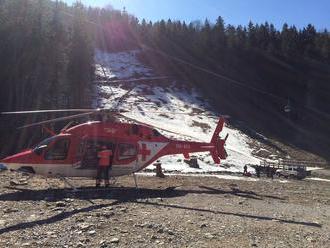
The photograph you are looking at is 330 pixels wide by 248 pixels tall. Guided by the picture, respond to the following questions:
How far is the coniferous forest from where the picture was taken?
42344mm

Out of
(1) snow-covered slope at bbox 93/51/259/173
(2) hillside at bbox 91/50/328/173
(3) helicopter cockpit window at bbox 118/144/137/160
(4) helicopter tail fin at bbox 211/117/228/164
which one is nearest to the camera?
(3) helicopter cockpit window at bbox 118/144/137/160

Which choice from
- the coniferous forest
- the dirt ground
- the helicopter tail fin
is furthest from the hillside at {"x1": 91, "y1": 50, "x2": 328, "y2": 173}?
the dirt ground

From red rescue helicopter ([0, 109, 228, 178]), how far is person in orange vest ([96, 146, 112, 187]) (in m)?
0.26

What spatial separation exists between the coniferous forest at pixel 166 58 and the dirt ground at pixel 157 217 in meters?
22.2

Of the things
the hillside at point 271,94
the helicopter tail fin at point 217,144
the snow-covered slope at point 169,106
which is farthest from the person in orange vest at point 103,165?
the hillside at point 271,94

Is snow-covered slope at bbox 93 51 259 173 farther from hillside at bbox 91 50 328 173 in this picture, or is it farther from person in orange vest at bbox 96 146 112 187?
person in orange vest at bbox 96 146 112 187

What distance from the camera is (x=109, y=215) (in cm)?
1224

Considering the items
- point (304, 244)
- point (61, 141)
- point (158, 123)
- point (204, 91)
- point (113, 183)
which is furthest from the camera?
point (204, 91)

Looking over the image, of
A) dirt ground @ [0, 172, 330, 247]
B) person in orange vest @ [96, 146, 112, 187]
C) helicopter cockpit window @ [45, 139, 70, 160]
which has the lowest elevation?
dirt ground @ [0, 172, 330, 247]

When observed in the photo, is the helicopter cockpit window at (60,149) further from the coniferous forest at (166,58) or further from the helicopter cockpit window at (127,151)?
the coniferous forest at (166,58)

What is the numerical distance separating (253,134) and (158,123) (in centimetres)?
1278

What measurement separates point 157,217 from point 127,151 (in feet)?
22.8

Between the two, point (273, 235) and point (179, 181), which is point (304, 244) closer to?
point (273, 235)

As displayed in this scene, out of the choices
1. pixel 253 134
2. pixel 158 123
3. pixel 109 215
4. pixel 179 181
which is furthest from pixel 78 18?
pixel 109 215
